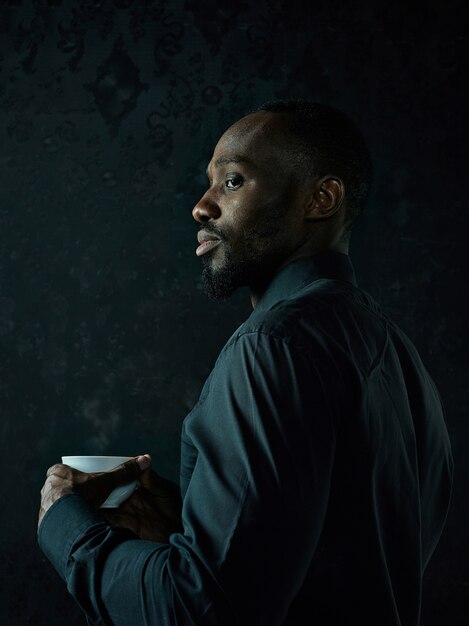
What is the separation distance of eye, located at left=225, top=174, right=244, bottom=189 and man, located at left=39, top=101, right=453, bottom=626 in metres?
0.11

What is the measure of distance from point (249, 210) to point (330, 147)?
18 centimetres

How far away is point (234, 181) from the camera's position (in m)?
1.12

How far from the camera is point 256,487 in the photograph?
0.73 metres

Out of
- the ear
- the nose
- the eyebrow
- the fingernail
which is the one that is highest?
the eyebrow

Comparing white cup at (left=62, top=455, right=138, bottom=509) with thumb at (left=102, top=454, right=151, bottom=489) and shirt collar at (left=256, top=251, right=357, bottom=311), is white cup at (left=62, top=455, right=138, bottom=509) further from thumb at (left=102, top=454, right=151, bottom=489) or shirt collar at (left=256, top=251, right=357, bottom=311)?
shirt collar at (left=256, top=251, right=357, bottom=311)

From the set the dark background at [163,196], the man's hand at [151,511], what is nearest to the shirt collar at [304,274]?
the man's hand at [151,511]

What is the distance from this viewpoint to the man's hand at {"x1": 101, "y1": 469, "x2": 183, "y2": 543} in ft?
3.51

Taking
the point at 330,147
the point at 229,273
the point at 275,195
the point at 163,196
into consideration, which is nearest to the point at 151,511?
the point at 229,273

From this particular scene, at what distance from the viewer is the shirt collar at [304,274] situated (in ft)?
3.32

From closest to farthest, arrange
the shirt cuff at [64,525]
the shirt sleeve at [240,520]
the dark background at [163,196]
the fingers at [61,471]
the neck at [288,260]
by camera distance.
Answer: the shirt sleeve at [240,520], the shirt cuff at [64,525], the fingers at [61,471], the neck at [288,260], the dark background at [163,196]

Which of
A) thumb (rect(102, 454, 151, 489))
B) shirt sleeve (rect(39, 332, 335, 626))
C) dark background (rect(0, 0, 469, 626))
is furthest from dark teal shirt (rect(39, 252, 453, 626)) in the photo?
dark background (rect(0, 0, 469, 626))

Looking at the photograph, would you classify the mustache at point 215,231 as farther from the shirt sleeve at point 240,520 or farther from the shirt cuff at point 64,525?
the shirt cuff at point 64,525

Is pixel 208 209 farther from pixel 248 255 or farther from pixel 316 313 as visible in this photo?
pixel 316 313

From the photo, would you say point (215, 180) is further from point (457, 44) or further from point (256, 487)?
point (457, 44)
